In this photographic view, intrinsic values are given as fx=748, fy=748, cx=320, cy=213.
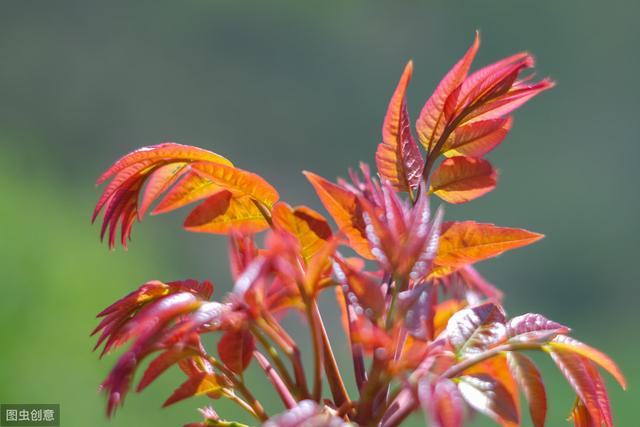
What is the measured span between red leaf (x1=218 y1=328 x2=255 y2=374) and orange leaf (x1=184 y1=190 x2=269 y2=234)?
0.06 m

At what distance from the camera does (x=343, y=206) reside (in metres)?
0.29

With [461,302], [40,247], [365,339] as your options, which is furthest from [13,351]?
[365,339]

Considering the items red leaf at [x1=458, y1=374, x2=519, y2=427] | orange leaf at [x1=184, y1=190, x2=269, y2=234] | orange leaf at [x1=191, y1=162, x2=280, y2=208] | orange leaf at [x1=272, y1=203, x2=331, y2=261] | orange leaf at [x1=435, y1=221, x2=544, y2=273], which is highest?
orange leaf at [x1=191, y1=162, x2=280, y2=208]

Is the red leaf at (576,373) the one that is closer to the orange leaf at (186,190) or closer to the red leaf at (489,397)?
the red leaf at (489,397)

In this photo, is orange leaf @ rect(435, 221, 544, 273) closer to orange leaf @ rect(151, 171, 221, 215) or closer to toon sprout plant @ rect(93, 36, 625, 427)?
toon sprout plant @ rect(93, 36, 625, 427)

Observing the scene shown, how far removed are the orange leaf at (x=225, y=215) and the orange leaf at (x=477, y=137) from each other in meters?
0.09

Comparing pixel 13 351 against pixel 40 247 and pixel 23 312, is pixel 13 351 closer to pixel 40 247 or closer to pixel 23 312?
pixel 23 312

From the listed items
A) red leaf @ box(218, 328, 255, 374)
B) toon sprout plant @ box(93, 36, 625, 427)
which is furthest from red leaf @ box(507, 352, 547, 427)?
red leaf @ box(218, 328, 255, 374)

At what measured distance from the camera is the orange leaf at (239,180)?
301 millimetres

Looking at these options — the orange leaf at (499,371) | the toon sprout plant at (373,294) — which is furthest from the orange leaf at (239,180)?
the orange leaf at (499,371)

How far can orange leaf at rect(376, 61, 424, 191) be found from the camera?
33 cm

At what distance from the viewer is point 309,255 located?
0.31 m

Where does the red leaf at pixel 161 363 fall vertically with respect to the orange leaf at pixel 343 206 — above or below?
below

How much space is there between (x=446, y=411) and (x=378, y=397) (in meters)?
0.07
